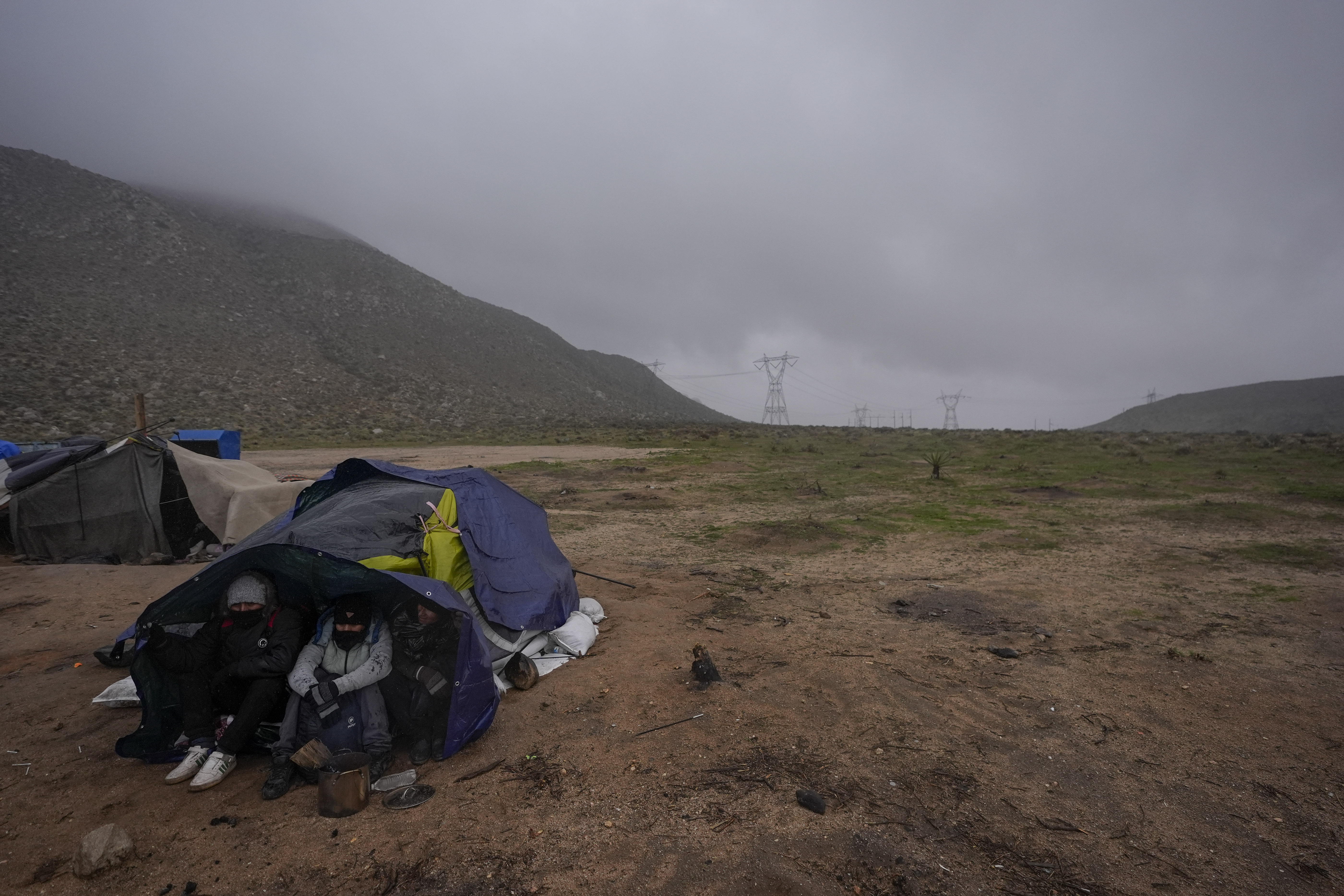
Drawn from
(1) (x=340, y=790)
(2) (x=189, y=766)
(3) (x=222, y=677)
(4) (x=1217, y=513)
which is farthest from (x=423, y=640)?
(4) (x=1217, y=513)

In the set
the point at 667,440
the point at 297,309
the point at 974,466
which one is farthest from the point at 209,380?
the point at 974,466

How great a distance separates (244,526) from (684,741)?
868 centimetres

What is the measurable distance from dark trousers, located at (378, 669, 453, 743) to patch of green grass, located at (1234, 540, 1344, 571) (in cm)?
1256

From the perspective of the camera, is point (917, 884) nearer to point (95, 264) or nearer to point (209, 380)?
point (209, 380)

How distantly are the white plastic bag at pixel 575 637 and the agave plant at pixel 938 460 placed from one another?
55.3ft

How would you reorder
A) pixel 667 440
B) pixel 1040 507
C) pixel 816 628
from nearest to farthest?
pixel 816 628, pixel 1040 507, pixel 667 440

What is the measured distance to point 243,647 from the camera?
15.7 feet

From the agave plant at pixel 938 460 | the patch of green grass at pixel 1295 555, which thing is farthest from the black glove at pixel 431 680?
the agave plant at pixel 938 460

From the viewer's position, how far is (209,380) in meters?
49.5

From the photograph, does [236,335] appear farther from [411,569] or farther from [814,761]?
[814,761]

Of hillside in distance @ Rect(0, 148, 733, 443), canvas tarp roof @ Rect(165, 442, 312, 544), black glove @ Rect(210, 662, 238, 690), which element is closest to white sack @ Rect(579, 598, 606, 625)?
black glove @ Rect(210, 662, 238, 690)

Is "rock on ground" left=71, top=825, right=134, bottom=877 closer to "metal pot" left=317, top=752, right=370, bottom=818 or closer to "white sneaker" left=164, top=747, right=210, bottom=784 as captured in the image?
"white sneaker" left=164, top=747, right=210, bottom=784

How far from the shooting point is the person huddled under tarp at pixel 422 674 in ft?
15.7

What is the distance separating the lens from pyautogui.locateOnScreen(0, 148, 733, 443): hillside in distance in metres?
42.6
